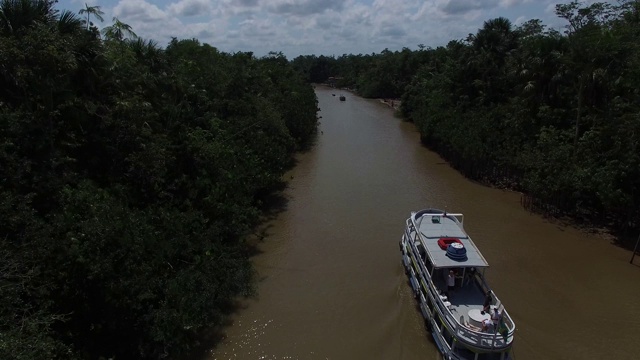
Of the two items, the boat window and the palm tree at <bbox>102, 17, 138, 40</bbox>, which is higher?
the palm tree at <bbox>102, 17, 138, 40</bbox>

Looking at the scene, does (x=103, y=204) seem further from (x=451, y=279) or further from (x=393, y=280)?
(x=393, y=280)

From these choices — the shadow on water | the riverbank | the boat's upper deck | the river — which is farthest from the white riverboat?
the riverbank

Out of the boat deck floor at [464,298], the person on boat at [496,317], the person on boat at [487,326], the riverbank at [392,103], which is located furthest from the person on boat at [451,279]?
the riverbank at [392,103]

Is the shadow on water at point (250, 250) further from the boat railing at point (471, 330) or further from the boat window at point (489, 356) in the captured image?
the boat window at point (489, 356)

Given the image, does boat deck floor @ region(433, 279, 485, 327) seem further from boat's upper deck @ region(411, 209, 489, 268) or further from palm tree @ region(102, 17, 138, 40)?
palm tree @ region(102, 17, 138, 40)

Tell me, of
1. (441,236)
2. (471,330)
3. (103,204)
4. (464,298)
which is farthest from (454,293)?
(103,204)
